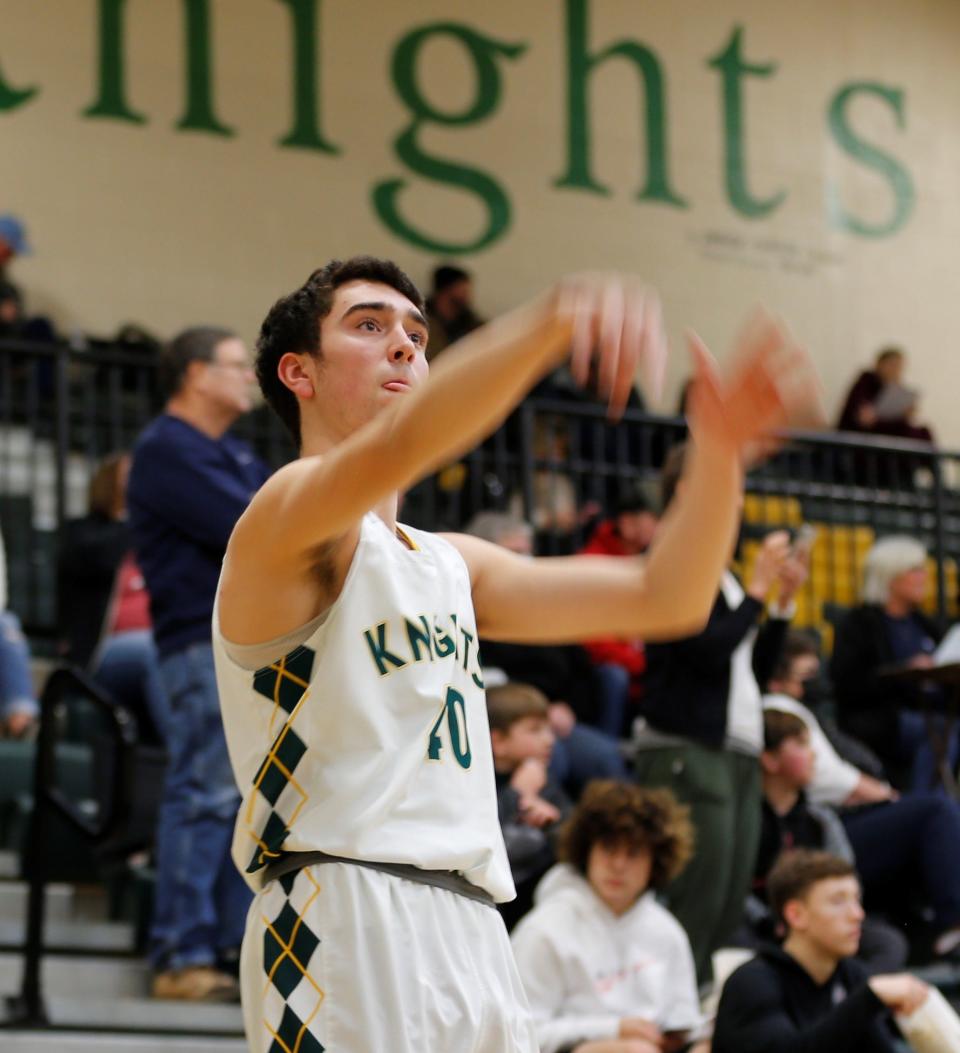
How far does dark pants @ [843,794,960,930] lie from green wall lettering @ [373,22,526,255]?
691 cm

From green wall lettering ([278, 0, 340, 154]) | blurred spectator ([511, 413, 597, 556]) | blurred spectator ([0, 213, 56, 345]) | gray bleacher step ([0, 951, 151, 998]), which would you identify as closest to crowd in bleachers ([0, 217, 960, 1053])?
gray bleacher step ([0, 951, 151, 998])

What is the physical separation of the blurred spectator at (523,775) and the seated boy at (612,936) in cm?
20

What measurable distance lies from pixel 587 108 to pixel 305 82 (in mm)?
2076

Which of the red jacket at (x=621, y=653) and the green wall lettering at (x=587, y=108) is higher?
the green wall lettering at (x=587, y=108)

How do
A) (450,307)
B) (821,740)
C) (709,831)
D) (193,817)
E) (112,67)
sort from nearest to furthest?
(193,817) → (709,831) → (821,740) → (450,307) → (112,67)

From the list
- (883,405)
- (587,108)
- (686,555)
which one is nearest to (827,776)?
Result: (686,555)

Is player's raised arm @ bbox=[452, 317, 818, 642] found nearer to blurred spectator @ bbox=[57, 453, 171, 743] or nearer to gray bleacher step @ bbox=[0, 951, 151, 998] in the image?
gray bleacher step @ bbox=[0, 951, 151, 998]

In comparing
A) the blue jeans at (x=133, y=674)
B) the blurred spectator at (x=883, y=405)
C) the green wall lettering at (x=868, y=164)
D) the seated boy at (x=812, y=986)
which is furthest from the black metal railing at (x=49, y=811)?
the green wall lettering at (x=868, y=164)

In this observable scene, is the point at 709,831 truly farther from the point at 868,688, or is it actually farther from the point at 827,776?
the point at 868,688

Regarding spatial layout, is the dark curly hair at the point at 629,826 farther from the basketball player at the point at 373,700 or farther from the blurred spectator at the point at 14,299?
the blurred spectator at the point at 14,299

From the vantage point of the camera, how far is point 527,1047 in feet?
9.59

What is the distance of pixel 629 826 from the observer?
5.96 m

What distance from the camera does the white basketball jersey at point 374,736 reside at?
9.32 ft

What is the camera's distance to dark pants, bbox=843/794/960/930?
24.1 feet
